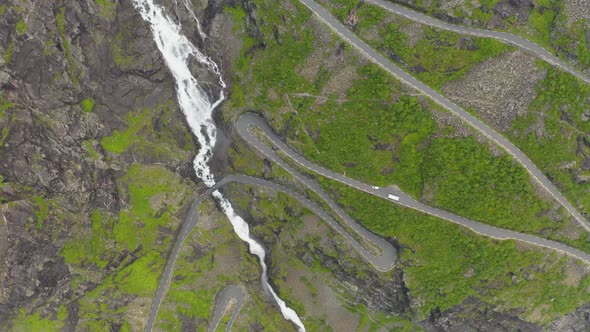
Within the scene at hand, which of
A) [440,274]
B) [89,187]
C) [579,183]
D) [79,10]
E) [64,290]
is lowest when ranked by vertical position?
[64,290]

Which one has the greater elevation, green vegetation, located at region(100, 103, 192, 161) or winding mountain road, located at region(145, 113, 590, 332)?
winding mountain road, located at region(145, 113, 590, 332)

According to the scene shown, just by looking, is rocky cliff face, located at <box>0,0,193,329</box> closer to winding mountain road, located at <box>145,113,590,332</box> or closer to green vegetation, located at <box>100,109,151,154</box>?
green vegetation, located at <box>100,109,151,154</box>

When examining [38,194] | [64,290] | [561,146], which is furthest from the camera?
[64,290]

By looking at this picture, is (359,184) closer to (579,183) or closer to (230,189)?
(230,189)

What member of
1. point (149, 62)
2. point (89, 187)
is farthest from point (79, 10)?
point (89, 187)

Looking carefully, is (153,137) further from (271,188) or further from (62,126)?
(271,188)

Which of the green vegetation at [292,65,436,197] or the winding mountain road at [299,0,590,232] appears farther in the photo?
the green vegetation at [292,65,436,197]

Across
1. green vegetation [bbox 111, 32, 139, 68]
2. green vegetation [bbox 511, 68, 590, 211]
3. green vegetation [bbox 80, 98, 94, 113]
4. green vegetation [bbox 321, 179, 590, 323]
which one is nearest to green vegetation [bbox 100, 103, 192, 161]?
green vegetation [bbox 80, 98, 94, 113]
